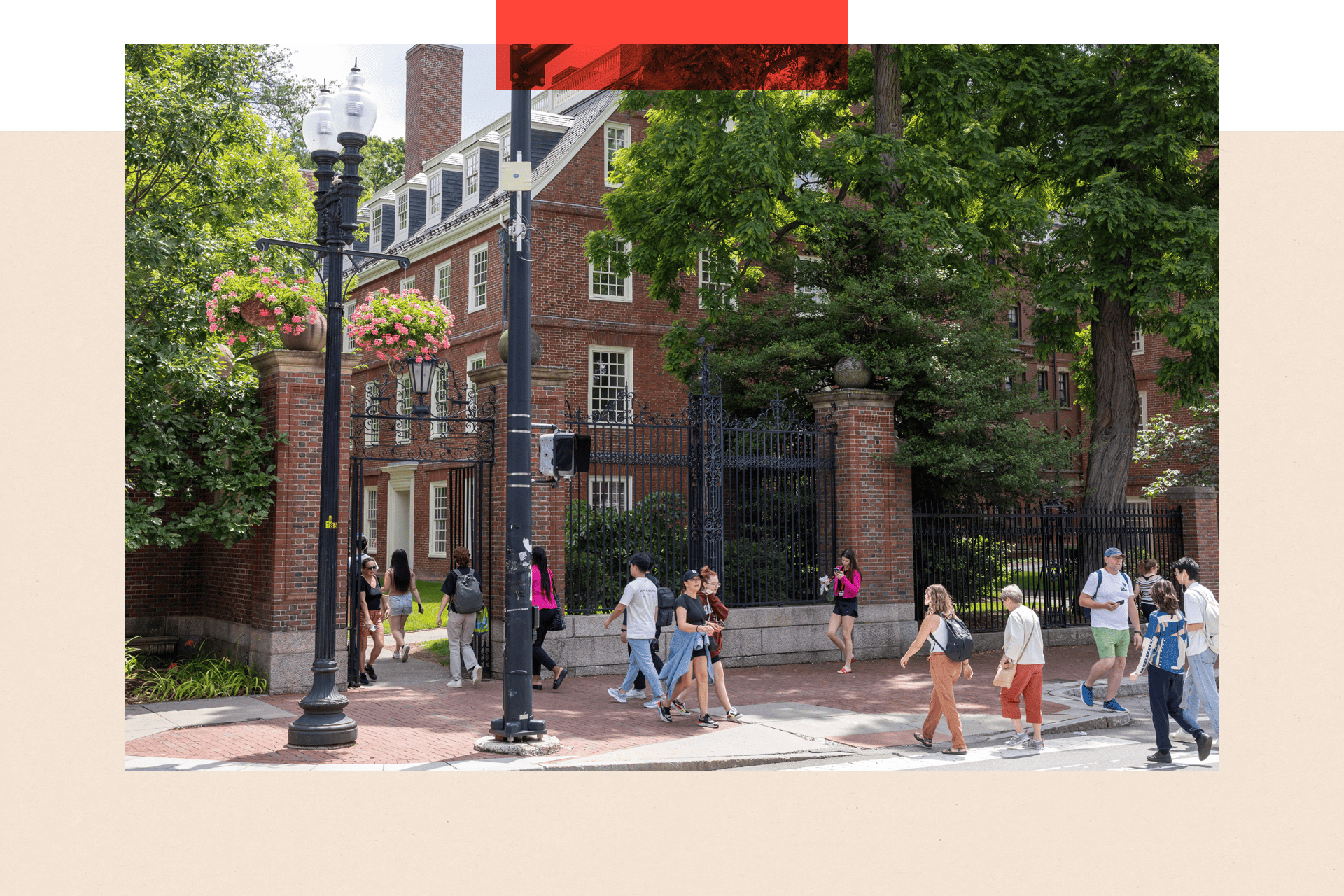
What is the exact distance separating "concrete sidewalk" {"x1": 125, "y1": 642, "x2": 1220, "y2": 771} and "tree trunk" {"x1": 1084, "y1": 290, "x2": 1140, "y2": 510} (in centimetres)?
775

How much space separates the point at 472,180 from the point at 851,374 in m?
18.1

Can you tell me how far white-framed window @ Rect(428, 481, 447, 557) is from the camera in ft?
96.5

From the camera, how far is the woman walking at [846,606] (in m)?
14.7

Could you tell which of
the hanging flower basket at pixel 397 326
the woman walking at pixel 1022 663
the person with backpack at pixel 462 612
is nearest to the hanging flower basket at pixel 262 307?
the hanging flower basket at pixel 397 326

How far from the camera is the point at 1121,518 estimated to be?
1912cm

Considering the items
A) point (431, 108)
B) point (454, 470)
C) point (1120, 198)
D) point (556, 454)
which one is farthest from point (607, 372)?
point (556, 454)

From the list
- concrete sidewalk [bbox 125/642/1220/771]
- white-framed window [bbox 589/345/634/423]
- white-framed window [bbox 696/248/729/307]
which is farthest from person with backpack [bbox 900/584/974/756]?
white-framed window [bbox 589/345/634/423]

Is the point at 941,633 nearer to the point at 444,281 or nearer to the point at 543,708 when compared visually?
the point at 543,708

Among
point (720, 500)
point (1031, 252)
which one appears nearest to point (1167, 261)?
point (1031, 252)

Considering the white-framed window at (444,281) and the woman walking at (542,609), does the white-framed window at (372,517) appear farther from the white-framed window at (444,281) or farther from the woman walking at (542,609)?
the woman walking at (542,609)

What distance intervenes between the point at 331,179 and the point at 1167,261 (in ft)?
48.4

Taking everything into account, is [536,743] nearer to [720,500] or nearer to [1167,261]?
[720,500]

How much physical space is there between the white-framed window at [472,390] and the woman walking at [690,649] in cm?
441

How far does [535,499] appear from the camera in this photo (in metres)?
13.7
